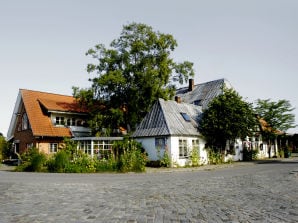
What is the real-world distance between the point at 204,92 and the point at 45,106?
20.9m

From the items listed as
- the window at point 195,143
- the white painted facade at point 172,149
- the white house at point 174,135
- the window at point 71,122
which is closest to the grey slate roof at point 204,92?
the white house at point 174,135

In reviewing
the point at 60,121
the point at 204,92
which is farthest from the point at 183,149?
the point at 60,121

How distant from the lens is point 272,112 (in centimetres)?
3844

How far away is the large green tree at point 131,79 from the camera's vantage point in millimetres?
33906

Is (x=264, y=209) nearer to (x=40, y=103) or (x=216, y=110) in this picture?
(x=216, y=110)

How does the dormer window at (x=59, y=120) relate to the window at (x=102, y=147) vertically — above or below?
above

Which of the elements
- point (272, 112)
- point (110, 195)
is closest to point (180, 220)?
point (110, 195)

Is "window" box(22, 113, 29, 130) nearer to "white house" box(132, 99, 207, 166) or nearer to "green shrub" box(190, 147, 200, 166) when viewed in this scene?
"white house" box(132, 99, 207, 166)

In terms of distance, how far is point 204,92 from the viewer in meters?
41.2

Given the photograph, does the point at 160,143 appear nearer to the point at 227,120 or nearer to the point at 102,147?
the point at 102,147

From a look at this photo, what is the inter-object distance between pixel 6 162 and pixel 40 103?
8078 millimetres

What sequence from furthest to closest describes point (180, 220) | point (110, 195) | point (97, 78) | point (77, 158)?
point (97, 78)
point (77, 158)
point (110, 195)
point (180, 220)

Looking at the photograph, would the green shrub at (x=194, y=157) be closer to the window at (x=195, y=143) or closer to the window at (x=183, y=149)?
the window at (x=183, y=149)

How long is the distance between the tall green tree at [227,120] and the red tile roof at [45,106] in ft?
51.7
